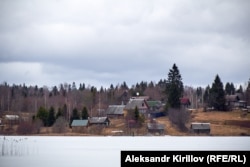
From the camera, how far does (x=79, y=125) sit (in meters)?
65.8

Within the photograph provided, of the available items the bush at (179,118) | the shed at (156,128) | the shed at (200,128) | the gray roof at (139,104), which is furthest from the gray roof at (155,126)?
the gray roof at (139,104)

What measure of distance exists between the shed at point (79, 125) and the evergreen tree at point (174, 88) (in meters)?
15.0

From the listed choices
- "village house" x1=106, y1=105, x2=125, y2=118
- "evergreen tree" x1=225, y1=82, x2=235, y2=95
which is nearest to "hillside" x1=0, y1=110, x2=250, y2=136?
"village house" x1=106, y1=105, x2=125, y2=118

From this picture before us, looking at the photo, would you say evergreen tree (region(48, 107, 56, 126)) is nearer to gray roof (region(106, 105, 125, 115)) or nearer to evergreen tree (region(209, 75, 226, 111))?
gray roof (region(106, 105, 125, 115))

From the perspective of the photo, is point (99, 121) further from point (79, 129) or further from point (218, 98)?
point (218, 98)

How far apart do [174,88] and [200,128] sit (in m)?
Result: 12.0

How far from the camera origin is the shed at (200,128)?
63.6 meters

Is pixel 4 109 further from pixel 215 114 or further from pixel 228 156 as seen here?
pixel 228 156

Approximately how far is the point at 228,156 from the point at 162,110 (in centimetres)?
6298

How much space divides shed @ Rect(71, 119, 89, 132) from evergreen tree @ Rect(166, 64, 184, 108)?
49.2 feet

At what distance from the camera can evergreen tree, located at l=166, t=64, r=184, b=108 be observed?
73.9m

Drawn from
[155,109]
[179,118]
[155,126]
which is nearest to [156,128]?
[155,126]

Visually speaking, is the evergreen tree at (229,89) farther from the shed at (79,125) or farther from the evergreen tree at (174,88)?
the shed at (79,125)

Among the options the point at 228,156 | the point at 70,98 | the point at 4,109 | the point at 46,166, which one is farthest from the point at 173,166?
the point at 70,98
